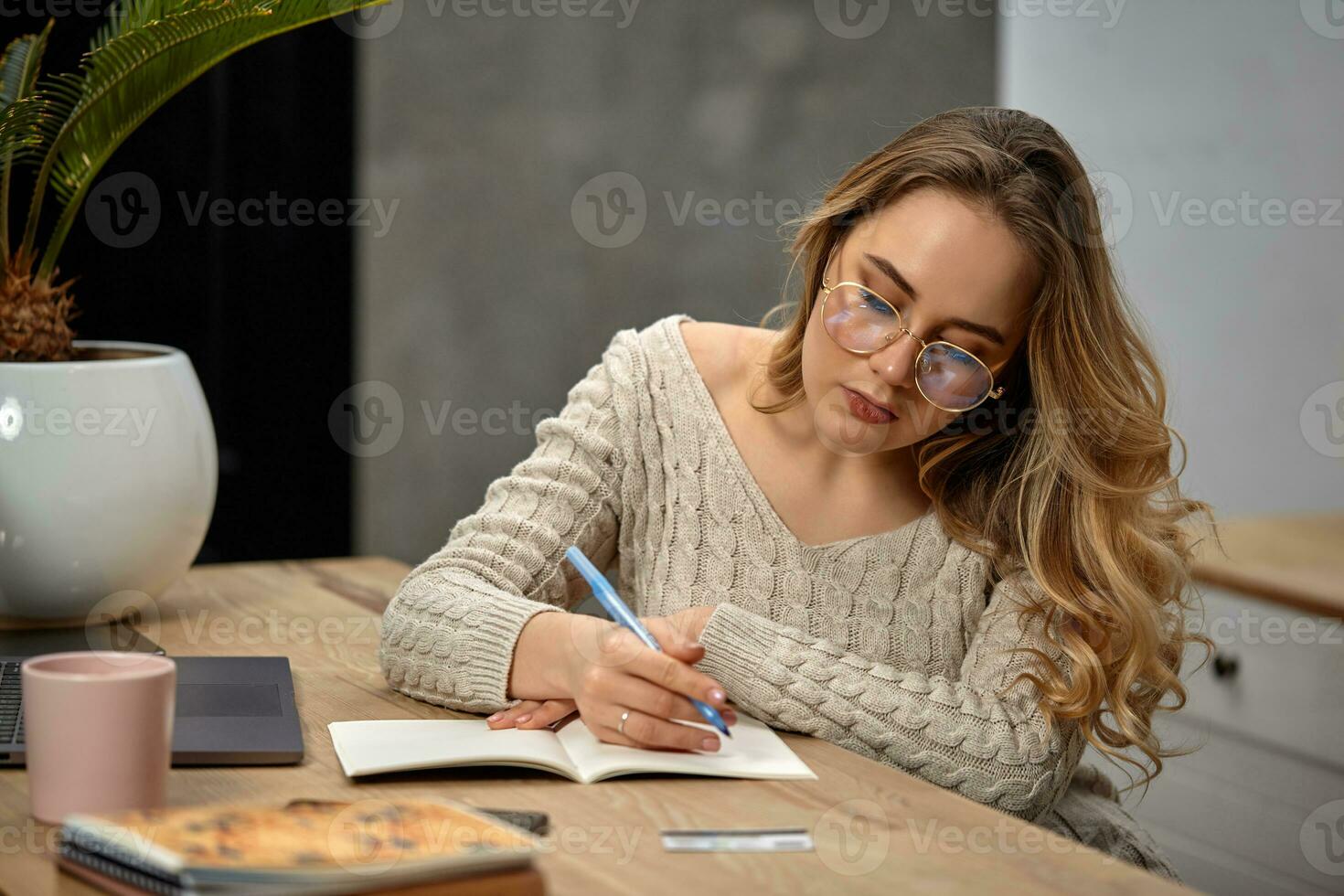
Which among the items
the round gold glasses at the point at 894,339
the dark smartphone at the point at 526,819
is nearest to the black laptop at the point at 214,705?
the dark smartphone at the point at 526,819

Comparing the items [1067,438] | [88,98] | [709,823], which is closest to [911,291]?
[1067,438]

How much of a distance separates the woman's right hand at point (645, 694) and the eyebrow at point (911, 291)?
44cm

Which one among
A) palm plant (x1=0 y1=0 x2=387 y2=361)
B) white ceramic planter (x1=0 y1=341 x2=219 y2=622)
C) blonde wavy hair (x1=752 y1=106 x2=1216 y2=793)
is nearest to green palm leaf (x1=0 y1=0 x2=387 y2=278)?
palm plant (x1=0 y1=0 x2=387 y2=361)

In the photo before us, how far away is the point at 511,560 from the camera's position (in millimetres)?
1455

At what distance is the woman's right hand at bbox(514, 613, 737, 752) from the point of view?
1.15 meters

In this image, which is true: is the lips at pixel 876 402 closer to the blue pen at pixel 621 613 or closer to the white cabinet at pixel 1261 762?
the blue pen at pixel 621 613

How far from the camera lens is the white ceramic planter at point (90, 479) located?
5.00 feet

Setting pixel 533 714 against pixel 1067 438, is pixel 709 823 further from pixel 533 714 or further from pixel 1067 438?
pixel 1067 438

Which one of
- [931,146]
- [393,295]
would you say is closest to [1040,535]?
[931,146]

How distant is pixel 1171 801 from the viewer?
8.48 feet

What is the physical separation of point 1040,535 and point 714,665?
0.44m

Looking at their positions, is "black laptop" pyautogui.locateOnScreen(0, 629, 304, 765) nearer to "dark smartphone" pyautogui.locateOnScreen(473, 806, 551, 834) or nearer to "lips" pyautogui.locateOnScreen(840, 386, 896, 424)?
"dark smartphone" pyautogui.locateOnScreen(473, 806, 551, 834)

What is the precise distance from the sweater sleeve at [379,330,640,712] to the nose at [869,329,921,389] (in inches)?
14.5

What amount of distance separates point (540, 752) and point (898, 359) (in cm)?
55
